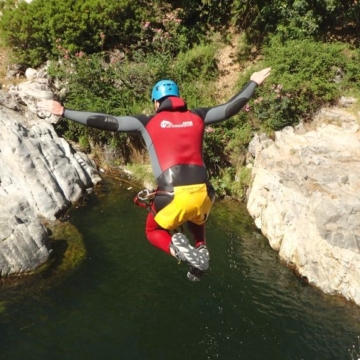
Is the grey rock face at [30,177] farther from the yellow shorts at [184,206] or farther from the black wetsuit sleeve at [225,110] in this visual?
the black wetsuit sleeve at [225,110]

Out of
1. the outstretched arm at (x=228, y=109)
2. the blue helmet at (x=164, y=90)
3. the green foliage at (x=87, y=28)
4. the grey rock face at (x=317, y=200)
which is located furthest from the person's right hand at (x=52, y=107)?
the green foliage at (x=87, y=28)

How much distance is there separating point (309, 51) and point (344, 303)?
33.2ft

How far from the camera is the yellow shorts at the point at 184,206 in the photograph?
19.2ft

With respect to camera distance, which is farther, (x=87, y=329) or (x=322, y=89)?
(x=322, y=89)

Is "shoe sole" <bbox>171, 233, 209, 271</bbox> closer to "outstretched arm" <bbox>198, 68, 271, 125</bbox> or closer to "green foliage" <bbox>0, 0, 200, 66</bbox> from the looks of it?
"outstretched arm" <bbox>198, 68, 271, 125</bbox>

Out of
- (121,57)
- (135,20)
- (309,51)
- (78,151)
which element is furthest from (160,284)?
(135,20)

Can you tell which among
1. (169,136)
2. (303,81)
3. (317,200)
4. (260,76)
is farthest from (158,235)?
(303,81)

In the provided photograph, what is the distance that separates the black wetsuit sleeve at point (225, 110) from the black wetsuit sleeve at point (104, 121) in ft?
2.81

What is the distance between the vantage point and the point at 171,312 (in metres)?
12.7

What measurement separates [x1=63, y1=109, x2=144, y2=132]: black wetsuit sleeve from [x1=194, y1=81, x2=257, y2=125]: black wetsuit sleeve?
2.81 feet

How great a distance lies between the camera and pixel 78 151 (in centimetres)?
2130

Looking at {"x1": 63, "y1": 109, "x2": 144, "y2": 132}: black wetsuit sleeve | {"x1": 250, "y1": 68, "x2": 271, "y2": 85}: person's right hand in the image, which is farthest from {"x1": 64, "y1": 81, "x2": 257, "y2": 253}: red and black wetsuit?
{"x1": 250, "y1": 68, "x2": 271, "y2": 85}: person's right hand

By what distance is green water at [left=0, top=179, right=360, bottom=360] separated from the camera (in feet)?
37.7

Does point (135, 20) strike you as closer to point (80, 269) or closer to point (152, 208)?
point (80, 269)
